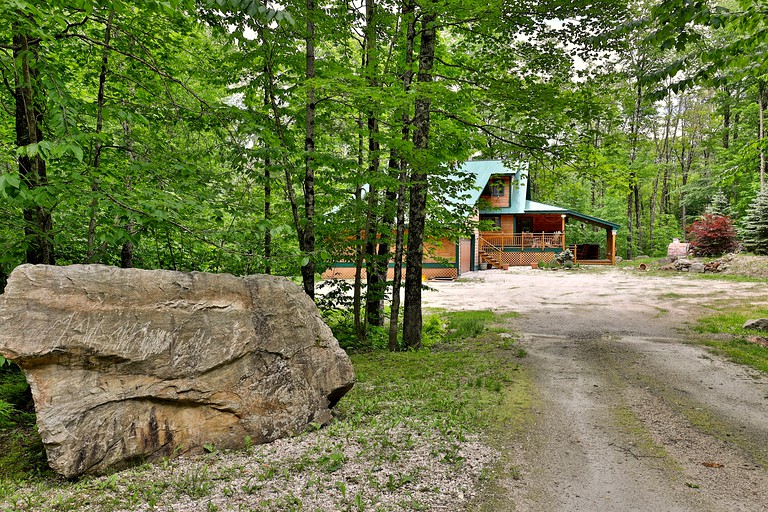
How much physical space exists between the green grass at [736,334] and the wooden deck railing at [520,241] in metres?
18.8

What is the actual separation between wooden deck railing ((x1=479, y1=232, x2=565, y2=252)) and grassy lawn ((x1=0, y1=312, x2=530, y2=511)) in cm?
2525

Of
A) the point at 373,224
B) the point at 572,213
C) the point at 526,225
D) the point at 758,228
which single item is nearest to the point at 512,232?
the point at 526,225

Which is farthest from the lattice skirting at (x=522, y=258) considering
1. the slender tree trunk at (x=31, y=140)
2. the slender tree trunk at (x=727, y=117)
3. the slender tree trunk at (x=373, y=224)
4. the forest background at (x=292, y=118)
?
the slender tree trunk at (x=31, y=140)

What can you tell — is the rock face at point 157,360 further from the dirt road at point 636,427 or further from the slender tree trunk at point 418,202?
the slender tree trunk at point 418,202

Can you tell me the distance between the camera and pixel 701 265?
20.6m

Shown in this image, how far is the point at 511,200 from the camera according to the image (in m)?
31.2

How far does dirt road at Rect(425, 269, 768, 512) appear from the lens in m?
2.95

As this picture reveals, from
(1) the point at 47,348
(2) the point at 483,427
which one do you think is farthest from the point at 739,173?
(1) the point at 47,348

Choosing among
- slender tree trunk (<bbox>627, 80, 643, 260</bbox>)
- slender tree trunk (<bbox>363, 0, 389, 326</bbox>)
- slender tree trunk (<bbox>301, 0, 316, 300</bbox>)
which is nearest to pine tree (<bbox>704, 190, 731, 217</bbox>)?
slender tree trunk (<bbox>627, 80, 643, 260</bbox>)

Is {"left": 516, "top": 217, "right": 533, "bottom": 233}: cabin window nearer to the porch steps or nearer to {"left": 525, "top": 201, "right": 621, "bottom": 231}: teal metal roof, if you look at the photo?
{"left": 525, "top": 201, "right": 621, "bottom": 231}: teal metal roof

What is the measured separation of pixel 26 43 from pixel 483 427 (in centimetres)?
547

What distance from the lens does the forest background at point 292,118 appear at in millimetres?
4180

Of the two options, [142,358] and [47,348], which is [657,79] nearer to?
[142,358]

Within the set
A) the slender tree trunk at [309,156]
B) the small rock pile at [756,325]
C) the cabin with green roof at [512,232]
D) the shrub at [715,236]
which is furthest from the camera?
the cabin with green roof at [512,232]
